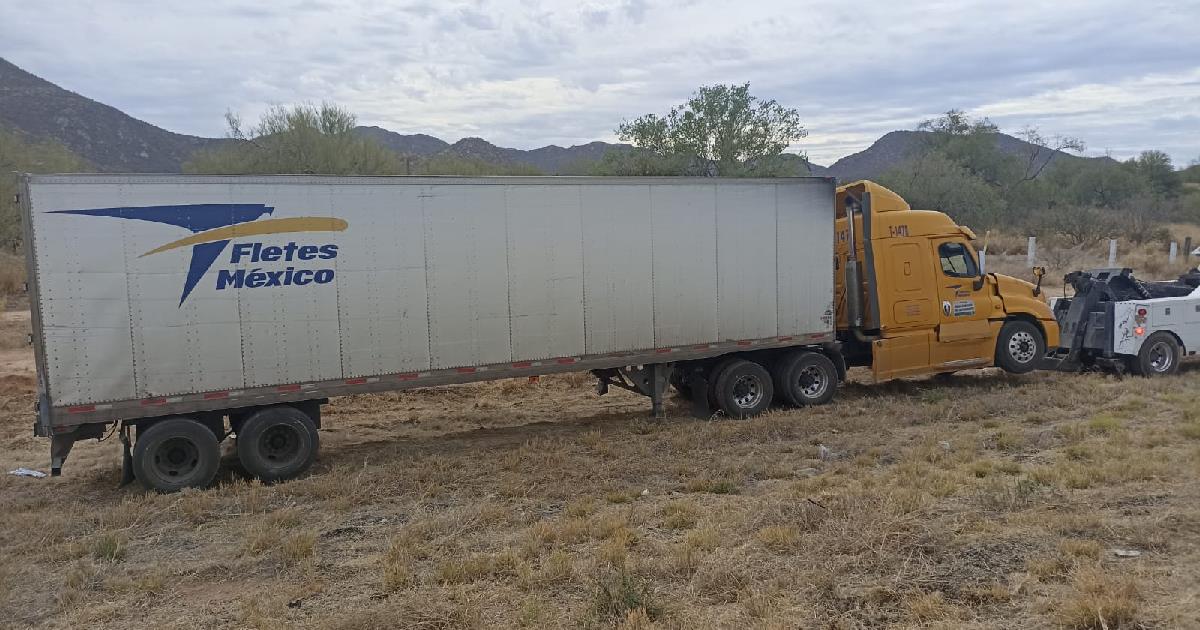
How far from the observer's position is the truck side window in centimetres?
1300

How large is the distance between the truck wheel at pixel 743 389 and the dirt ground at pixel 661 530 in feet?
2.06

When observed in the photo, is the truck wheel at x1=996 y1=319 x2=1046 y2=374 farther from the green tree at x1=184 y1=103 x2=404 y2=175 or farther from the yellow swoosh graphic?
the green tree at x1=184 y1=103 x2=404 y2=175

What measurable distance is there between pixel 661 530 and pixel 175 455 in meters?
5.33

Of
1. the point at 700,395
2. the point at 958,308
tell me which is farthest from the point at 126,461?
the point at 958,308

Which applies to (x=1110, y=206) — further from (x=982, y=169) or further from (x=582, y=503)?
(x=582, y=503)

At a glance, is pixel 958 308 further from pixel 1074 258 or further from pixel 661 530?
pixel 1074 258

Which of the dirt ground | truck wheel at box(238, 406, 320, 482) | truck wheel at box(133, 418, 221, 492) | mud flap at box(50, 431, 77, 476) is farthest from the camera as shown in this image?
truck wheel at box(238, 406, 320, 482)

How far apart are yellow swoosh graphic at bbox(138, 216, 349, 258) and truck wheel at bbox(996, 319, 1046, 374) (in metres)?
10.2

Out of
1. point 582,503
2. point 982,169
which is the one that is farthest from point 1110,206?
point 582,503

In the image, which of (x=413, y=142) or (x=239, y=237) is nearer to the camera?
(x=239, y=237)

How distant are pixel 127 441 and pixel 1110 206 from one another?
63.9m

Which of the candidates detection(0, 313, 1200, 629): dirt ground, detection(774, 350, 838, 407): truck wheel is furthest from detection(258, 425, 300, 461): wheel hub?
detection(774, 350, 838, 407): truck wheel

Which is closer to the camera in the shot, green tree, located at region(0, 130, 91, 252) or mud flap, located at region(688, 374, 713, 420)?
mud flap, located at region(688, 374, 713, 420)

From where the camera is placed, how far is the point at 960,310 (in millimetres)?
13016
